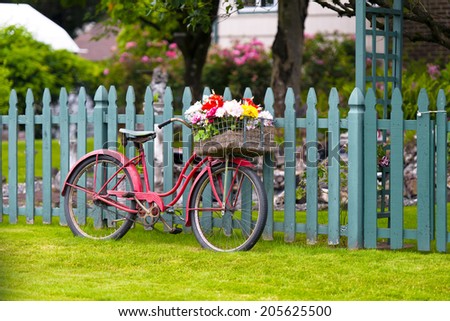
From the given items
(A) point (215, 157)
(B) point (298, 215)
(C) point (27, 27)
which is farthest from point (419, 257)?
(C) point (27, 27)

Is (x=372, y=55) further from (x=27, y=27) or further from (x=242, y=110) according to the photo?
(x=27, y=27)

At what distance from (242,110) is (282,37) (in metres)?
6.48

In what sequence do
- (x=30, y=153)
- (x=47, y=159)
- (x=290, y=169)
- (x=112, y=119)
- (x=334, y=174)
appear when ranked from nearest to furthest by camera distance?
(x=334, y=174), (x=290, y=169), (x=112, y=119), (x=47, y=159), (x=30, y=153)

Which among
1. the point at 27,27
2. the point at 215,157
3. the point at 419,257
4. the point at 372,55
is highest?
the point at 27,27

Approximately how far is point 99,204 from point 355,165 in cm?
213

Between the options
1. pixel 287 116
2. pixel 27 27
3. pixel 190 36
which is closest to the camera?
pixel 287 116

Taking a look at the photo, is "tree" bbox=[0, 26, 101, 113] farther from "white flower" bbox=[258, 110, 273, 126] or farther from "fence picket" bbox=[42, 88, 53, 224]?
"white flower" bbox=[258, 110, 273, 126]

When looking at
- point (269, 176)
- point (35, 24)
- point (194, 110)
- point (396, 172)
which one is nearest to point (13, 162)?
point (194, 110)

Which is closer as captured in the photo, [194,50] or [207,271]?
[207,271]

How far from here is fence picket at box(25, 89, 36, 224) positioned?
9.54 m

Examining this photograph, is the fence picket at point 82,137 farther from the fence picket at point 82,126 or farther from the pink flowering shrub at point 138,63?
the pink flowering shrub at point 138,63

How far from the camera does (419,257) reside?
305 inches

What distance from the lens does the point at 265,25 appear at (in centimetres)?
2578

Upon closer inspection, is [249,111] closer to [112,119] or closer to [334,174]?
[334,174]
